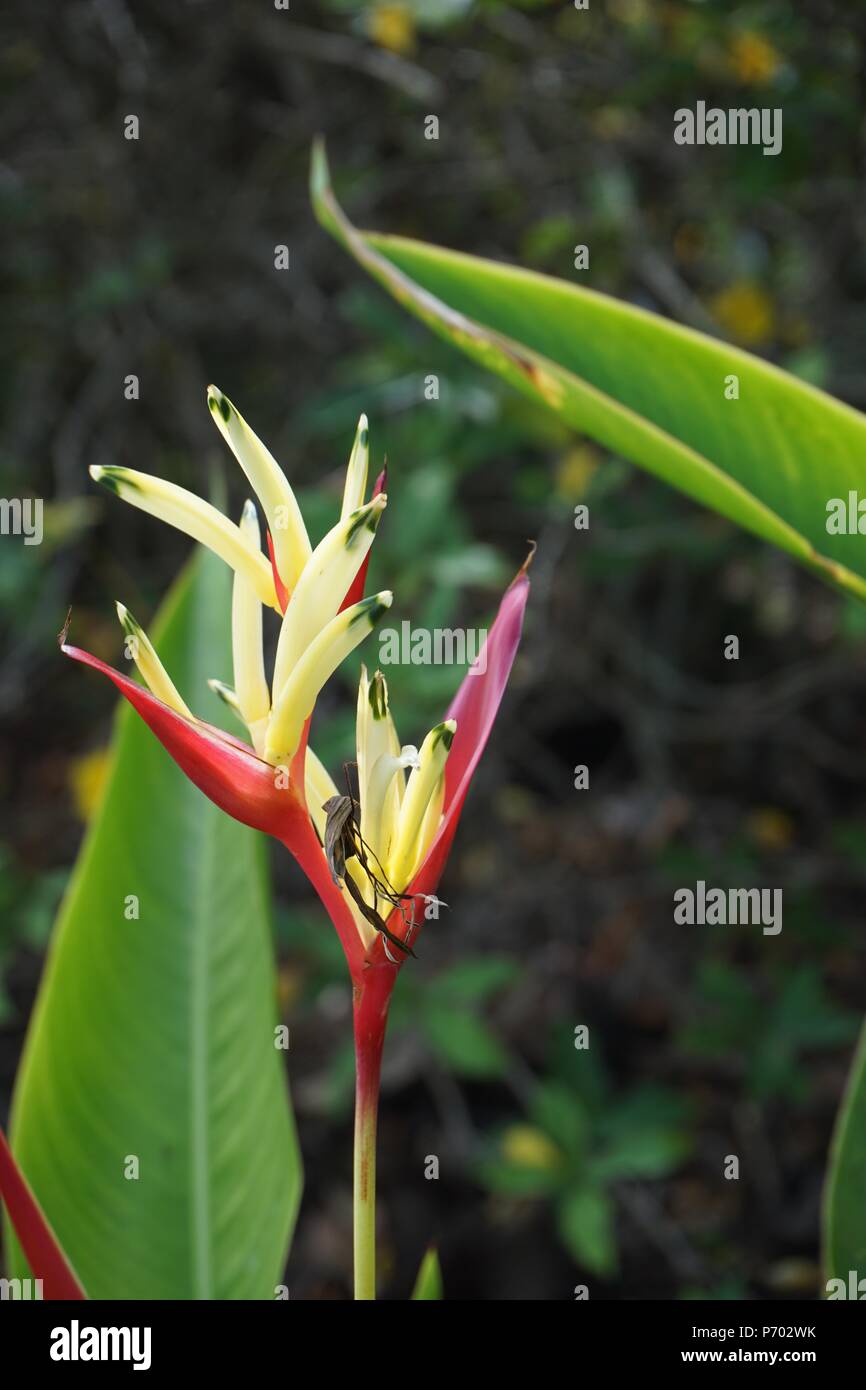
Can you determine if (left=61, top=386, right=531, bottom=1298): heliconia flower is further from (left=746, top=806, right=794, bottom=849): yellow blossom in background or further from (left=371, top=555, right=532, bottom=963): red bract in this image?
(left=746, top=806, right=794, bottom=849): yellow blossom in background

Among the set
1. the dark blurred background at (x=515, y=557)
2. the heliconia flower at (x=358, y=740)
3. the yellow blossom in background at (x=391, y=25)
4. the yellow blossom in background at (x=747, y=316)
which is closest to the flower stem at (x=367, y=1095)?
the heliconia flower at (x=358, y=740)

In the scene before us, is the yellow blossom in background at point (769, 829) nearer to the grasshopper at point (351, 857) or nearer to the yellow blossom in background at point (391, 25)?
the yellow blossom in background at point (391, 25)

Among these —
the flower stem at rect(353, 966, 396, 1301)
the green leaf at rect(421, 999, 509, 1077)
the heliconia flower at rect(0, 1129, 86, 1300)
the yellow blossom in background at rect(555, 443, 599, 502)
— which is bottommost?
the green leaf at rect(421, 999, 509, 1077)

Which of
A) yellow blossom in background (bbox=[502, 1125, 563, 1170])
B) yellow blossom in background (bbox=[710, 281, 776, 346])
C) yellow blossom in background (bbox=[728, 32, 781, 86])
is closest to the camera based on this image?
yellow blossom in background (bbox=[502, 1125, 563, 1170])

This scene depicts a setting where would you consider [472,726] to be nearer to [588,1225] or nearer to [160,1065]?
[160,1065]

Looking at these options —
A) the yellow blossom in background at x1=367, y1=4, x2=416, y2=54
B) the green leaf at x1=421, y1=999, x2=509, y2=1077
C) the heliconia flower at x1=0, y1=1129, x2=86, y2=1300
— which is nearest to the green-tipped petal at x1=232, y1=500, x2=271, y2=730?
the heliconia flower at x1=0, y1=1129, x2=86, y2=1300

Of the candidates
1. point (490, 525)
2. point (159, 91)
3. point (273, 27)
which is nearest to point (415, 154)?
point (273, 27)
